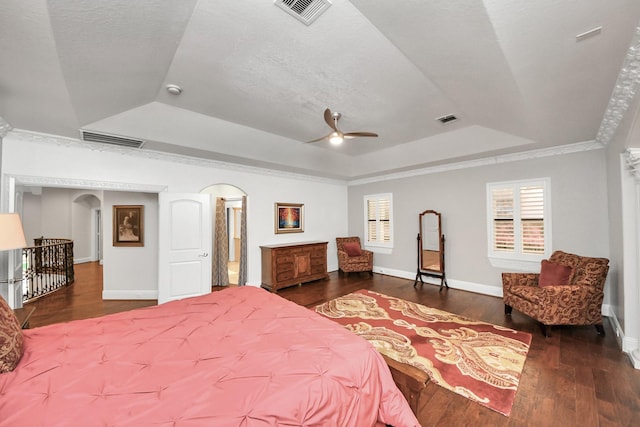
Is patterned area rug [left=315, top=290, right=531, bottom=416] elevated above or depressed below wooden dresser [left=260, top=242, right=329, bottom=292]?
below

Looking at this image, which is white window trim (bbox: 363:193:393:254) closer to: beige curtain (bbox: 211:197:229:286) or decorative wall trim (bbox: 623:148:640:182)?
beige curtain (bbox: 211:197:229:286)

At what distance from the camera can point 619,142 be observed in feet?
9.43

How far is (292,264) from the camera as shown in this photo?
5.46 m

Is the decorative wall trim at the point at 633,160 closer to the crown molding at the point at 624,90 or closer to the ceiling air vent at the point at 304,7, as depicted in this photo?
the crown molding at the point at 624,90

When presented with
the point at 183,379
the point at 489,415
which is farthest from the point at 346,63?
the point at 489,415

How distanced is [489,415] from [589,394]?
1.00m

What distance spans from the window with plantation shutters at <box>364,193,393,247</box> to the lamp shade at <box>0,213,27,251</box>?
5999 millimetres

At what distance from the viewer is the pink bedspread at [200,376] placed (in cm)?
103

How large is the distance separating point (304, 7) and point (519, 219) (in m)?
4.82

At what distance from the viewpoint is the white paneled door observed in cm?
411

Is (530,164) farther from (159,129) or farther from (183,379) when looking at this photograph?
(159,129)

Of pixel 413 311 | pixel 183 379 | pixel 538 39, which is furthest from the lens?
pixel 413 311

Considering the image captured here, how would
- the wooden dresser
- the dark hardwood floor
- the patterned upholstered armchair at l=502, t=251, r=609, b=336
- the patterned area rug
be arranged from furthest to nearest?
the wooden dresser, the patterned upholstered armchair at l=502, t=251, r=609, b=336, the patterned area rug, the dark hardwood floor

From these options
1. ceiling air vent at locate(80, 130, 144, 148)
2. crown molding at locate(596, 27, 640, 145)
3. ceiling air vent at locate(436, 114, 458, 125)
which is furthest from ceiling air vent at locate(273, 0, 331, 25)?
ceiling air vent at locate(80, 130, 144, 148)
